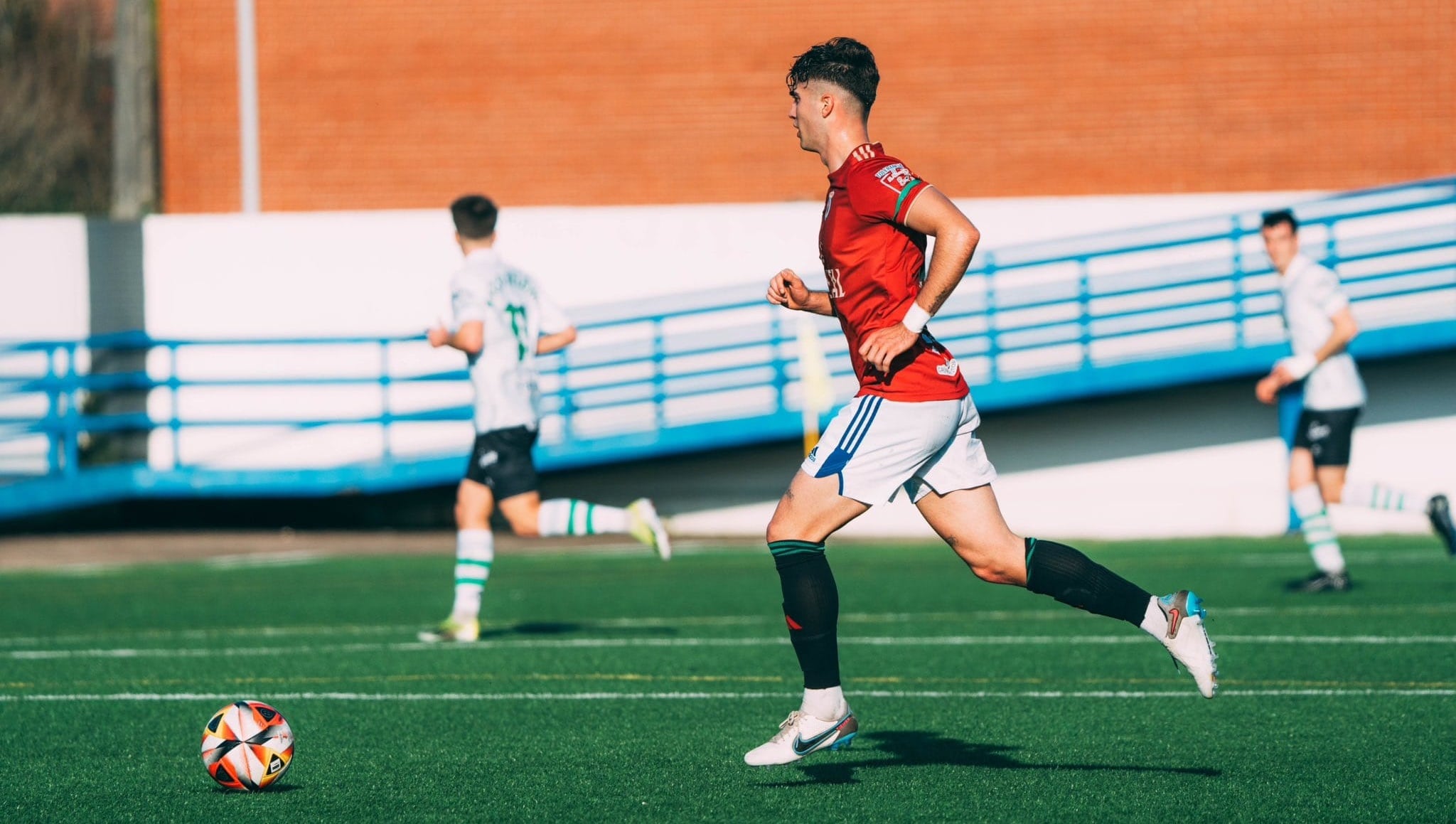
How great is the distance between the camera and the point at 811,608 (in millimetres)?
5195

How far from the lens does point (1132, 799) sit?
199 inches

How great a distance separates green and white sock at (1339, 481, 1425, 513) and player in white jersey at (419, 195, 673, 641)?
422 centimetres

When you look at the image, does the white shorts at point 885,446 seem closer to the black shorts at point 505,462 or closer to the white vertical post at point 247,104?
the black shorts at point 505,462

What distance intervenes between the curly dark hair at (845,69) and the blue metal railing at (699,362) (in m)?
11.7

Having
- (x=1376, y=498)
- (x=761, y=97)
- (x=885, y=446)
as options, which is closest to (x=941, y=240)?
(x=885, y=446)

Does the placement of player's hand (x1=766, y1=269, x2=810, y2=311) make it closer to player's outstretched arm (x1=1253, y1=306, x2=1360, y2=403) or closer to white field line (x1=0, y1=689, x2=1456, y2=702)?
white field line (x1=0, y1=689, x2=1456, y2=702)

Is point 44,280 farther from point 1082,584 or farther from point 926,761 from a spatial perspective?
point 1082,584

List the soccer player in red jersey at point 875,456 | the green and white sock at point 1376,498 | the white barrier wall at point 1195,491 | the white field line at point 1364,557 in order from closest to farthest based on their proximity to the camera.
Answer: the soccer player in red jersey at point 875,456 < the green and white sock at point 1376,498 < the white field line at point 1364,557 < the white barrier wall at point 1195,491

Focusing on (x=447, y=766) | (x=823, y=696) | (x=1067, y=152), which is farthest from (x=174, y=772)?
(x=1067, y=152)

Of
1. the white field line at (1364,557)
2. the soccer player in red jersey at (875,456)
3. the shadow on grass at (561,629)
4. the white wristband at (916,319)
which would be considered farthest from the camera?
the white field line at (1364,557)

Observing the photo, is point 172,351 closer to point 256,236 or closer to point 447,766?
point 256,236

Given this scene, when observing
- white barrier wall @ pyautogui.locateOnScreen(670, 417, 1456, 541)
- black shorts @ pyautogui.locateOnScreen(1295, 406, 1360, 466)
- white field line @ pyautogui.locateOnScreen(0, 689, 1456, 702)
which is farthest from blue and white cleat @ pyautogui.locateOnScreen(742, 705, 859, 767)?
white barrier wall @ pyautogui.locateOnScreen(670, 417, 1456, 541)

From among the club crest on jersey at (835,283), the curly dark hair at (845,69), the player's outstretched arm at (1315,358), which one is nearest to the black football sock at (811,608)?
Result: the club crest on jersey at (835,283)

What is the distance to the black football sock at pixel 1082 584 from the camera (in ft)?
17.2
